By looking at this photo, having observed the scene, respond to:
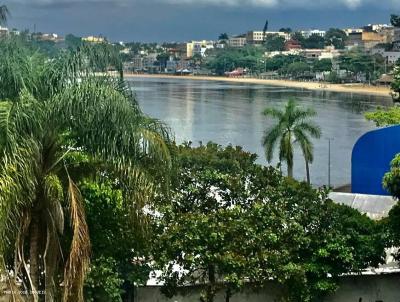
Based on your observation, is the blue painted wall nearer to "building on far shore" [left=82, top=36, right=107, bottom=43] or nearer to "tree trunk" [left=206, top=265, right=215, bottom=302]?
"tree trunk" [left=206, top=265, right=215, bottom=302]

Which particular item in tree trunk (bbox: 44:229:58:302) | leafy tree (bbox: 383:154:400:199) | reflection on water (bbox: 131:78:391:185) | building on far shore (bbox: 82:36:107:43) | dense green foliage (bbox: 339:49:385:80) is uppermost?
building on far shore (bbox: 82:36:107:43)

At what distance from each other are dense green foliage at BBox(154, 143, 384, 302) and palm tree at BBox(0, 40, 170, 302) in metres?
2.09

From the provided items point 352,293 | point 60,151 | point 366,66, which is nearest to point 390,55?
point 366,66

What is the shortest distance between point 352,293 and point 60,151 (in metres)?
6.29

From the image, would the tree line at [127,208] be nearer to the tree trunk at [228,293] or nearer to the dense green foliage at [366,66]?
the tree trunk at [228,293]

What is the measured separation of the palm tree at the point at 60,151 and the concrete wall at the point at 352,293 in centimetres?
363

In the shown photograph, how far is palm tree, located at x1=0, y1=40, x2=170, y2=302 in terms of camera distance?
8.05 meters

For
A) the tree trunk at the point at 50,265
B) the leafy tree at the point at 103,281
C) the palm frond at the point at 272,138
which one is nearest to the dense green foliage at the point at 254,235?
the leafy tree at the point at 103,281

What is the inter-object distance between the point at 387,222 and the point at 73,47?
249 inches

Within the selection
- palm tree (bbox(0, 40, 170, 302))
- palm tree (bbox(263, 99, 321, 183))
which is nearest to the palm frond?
palm tree (bbox(263, 99, 321, 183))

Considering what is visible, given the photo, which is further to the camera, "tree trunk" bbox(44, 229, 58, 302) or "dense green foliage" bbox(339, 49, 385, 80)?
"dense green foliage" bbox(339, 49, 385, 80)

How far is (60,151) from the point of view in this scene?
8.71m

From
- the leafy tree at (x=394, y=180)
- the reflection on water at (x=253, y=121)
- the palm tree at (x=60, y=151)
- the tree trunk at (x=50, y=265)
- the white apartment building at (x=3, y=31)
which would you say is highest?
the white apartment building at (x=3, y=31)

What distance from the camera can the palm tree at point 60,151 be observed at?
317 inches
